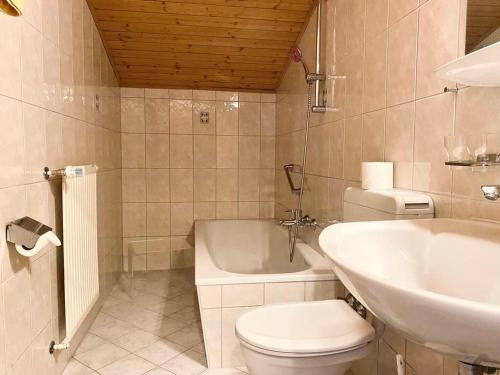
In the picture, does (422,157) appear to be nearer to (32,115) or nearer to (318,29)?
(318,29)

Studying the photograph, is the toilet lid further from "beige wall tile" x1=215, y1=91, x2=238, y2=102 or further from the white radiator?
"beige wall tile" x1=215, y1=91, x2=238, y2=102

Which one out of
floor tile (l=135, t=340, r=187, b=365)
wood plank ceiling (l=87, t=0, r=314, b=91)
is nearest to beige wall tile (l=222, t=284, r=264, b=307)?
floor tile (l=135, t=340, r=187, b=365)

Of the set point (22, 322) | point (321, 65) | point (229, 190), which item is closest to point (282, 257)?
point (229, 190)

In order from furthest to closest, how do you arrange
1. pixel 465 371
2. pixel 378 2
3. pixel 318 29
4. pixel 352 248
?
pixel 318 29, pixel 378 2, pixel 352 248, pixel 465 371

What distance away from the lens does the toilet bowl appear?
3.83 ft

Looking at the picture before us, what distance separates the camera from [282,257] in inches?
108

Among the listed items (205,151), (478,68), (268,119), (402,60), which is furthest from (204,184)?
(478,68)

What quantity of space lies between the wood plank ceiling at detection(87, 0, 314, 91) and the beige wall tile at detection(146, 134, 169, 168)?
489 mm

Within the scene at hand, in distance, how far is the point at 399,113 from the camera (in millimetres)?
1421

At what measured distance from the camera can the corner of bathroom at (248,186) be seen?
957mm

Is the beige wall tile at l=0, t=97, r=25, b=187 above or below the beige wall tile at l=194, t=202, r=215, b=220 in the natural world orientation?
above

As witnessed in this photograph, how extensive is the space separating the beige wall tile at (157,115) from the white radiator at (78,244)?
147 centimetres

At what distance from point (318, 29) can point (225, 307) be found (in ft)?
5.51

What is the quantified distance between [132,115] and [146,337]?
2052mm
